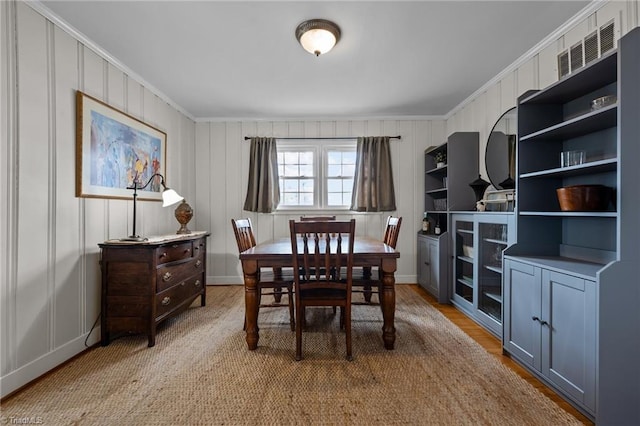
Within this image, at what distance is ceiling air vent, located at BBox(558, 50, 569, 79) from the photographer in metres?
2.09

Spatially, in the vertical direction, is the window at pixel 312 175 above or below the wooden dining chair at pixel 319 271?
above

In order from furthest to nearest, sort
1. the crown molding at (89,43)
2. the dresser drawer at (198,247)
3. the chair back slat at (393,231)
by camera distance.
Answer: the dresser drawer at (198,247) → the chair back slat at (393,231) → the crown molding at (89,43)

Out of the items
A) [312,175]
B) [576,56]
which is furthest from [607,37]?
[312,175]

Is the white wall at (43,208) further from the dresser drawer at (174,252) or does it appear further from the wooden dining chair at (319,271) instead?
the wooden dining chair at (319,271)

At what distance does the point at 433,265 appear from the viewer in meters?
3.49

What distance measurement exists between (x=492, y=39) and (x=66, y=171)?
344cm

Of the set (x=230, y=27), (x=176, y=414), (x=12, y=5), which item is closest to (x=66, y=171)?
(x=12, y=5)

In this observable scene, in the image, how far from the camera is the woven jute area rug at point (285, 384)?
149 cm

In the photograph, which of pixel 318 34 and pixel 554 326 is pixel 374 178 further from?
pixel 554 326

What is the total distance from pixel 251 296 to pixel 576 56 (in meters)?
2.95

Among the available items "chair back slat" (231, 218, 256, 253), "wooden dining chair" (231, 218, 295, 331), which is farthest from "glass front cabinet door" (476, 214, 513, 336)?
"chair back slat" (231, 218, 256, 253)

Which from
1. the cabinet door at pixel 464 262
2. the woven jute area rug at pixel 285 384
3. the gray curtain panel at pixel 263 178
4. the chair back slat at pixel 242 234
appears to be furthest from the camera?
the gray curtain panel at pixel 263 178

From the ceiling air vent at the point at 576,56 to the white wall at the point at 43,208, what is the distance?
3689 mm

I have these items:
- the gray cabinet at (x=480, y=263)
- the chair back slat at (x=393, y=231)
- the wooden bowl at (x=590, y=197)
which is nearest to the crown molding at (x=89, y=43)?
the chair back slat at (x=393, y=231)
